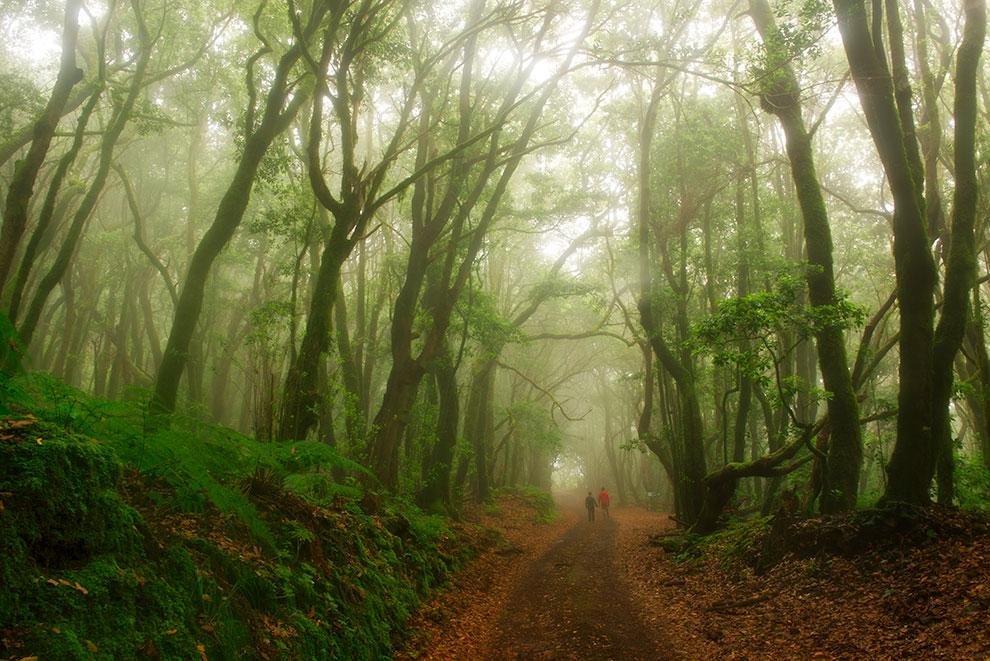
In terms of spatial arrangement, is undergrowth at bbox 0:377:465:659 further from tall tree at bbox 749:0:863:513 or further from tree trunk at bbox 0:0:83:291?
tall tree at bbox 749:0:863:513

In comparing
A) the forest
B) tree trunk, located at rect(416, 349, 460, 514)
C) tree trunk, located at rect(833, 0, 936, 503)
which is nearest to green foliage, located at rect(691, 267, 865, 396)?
the forest

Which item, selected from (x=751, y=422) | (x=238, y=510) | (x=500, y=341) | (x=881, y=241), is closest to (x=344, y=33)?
(x=500, y=341)

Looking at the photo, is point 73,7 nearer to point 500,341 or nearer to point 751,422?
point 500,341

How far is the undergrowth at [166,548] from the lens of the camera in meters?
2.77

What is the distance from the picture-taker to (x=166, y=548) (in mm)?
3773

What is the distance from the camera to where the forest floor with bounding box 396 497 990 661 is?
566 centimetres

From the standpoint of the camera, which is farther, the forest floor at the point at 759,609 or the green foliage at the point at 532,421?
the green foliage at the point at 532,421

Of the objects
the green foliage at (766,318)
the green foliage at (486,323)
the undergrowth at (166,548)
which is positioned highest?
the green foliage at (486,323)

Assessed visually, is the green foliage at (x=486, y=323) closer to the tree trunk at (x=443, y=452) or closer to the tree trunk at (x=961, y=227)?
the tree trunk at (x=443, y=452)

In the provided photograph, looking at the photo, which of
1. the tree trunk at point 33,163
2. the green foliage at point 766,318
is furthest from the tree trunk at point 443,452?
the tree trunk at point 33,163

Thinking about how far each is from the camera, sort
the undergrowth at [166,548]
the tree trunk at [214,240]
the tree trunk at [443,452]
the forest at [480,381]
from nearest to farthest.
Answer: the undergrowth at [166,548] < the forest at [480,381] < the tree trunk at [214,240] < the tree trunk at [443,452]

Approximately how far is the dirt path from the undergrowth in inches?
68.2

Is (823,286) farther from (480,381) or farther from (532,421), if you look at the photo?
(532,421)

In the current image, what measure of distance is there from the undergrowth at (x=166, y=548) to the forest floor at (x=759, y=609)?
132 cm
